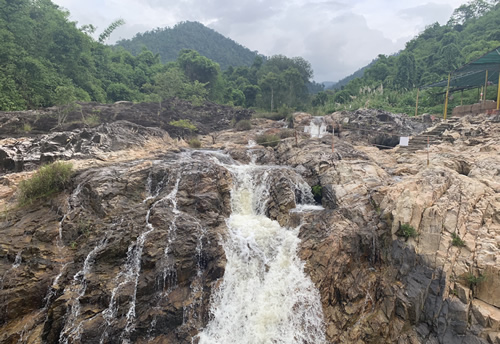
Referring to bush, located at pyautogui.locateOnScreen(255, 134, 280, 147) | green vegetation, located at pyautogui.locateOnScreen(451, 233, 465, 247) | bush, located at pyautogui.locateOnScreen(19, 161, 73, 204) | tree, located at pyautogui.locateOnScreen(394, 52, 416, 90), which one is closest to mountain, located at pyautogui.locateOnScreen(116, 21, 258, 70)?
tree, located at pyautogui.locateOnScreen(394, 52, 416, 90)

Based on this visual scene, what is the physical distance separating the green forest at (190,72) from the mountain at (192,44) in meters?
49.3

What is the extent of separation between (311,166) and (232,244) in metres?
6.44

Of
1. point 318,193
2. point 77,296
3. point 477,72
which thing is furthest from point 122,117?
point 477,72

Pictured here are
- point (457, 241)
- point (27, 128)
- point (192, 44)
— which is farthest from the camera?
point (192, 44)

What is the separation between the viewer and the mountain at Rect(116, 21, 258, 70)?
96.4 metres

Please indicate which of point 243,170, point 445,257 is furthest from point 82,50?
point 445,257

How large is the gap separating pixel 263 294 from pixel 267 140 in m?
12.9

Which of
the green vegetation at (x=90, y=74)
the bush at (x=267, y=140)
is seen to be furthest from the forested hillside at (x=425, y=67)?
the bush at (x=267, y=140)

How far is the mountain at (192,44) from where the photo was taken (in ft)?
316

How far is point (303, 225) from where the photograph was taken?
1022 cm

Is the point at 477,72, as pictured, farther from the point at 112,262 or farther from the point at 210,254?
the point at 112,262

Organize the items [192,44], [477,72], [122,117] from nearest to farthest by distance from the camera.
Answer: [477,72] → [122,117] → [192,44]

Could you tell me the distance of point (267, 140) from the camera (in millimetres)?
19859

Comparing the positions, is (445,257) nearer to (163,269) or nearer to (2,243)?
(163,269)
